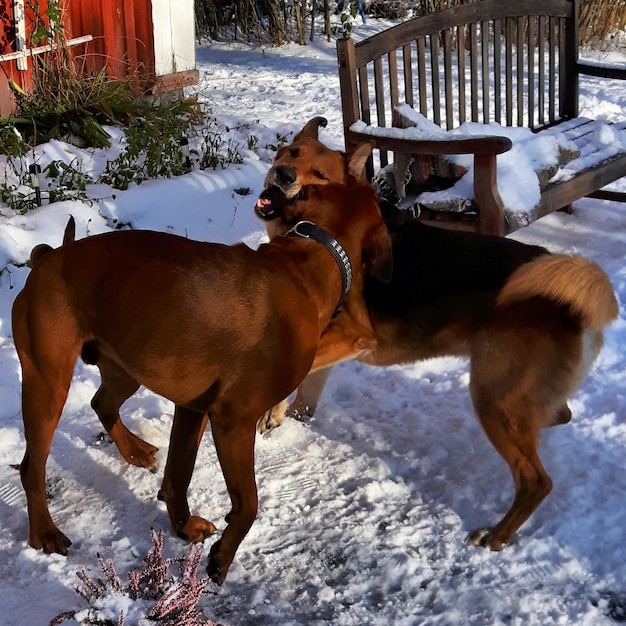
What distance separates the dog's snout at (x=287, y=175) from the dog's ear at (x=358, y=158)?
0.26m

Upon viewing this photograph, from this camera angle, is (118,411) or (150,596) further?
(118,411)

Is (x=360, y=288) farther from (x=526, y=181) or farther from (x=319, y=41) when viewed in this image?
(x=319, y=41)

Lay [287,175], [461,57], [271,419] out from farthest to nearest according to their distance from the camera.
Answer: [461,57] < [271,419] < [287,175]

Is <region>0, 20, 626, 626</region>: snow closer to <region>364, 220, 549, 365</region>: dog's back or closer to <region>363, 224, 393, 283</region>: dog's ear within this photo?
<region>364, 220, 549, 365</region>: dog's back

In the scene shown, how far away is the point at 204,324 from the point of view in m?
2.44

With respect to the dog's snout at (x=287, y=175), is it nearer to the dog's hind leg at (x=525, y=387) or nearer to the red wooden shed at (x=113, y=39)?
the dog's hind leg at (x=525, y=387)

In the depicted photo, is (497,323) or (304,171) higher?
(304,171)

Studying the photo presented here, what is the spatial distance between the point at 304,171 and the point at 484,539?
63.9 inches

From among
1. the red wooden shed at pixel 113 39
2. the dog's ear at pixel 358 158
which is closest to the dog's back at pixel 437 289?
the dog's ear at pixel 358 158

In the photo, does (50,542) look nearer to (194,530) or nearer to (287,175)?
(194,530)

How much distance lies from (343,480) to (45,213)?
10.2ft

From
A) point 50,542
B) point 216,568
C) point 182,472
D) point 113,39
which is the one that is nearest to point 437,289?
point 182,472

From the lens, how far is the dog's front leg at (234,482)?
2473mm

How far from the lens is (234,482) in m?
2.55
